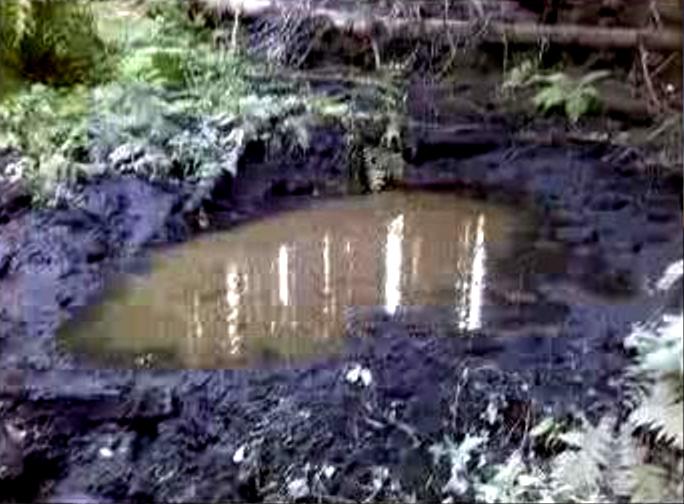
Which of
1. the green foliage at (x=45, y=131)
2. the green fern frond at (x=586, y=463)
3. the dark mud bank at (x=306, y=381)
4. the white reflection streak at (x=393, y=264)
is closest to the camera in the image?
the green fern frond at (x=586, y=463)

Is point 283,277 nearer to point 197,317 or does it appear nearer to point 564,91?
point 197,317

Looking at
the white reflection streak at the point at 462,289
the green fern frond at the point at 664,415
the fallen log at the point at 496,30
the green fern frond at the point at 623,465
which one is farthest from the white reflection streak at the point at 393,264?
the fallen log at the point at 496,30

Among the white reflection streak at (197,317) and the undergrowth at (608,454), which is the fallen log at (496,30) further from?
the undergrowth at (608,454)

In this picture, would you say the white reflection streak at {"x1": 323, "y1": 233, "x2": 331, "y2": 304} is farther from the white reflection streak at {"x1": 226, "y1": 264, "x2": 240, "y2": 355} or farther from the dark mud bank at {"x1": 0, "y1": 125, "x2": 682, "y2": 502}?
the white reflection streak at {"x1": 226, "y1": 264, "x2": 240, "y2": 355}

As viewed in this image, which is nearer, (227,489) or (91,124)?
(227,489)

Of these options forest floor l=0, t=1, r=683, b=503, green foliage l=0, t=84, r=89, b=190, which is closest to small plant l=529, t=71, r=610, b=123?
forest floor l=0, t=1, r=683, b=503

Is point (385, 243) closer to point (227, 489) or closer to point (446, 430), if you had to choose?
point (446, 430)

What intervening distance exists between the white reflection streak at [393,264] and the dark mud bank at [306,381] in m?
0.19

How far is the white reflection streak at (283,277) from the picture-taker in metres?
6.40

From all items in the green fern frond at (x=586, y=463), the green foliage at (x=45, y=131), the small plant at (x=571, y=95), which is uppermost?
the small plant at (x=571, y=95)

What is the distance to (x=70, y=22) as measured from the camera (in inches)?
353

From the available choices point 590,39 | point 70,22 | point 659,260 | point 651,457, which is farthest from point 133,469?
point 590,39

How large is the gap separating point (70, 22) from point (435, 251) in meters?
3.94

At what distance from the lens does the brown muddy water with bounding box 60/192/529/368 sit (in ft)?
19.2
